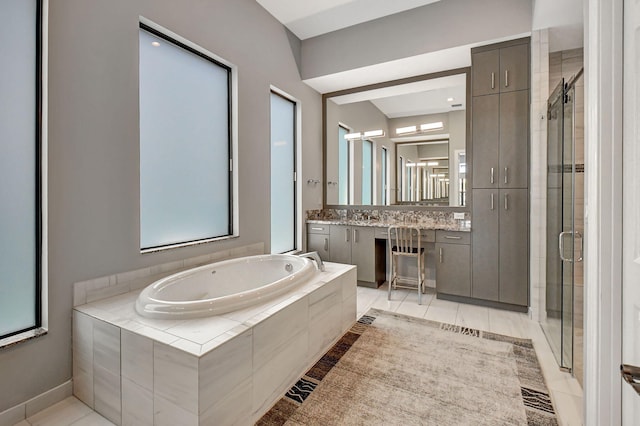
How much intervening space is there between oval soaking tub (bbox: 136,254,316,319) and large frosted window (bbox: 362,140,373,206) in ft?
6.25

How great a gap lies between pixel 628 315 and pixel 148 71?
3.00 metres

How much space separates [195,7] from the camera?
2.53m

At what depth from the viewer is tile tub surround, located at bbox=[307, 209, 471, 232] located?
351cm

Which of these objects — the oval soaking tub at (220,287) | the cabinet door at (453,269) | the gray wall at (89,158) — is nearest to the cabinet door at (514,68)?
the cabinet door at (453,269)

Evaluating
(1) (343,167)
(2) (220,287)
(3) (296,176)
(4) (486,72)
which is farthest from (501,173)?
(2) (220,287)

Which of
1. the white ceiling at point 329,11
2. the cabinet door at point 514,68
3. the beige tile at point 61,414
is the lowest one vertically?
the beige tile at point 61,414

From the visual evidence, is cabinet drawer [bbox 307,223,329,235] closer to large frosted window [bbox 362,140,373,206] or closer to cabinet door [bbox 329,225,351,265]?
cabinet door [bbox 329,225,351,265]

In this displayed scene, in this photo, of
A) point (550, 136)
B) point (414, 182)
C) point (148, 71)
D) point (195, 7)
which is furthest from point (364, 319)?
point (195, 7)

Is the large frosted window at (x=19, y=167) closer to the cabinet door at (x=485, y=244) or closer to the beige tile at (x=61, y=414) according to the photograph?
the beige tile at (x=61, y=414)

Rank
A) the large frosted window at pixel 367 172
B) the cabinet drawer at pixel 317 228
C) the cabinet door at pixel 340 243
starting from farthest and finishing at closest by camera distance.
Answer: the large frosted window at pixel 367 172 < the cabinet drawer at pixel 317 228 < the cabinet door at pixel 340 243

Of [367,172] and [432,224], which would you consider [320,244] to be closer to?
[367,172]

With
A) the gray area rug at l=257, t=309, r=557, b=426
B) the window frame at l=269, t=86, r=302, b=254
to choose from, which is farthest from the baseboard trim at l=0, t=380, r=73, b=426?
the window frame at l=269, t=86, r=302, b=254

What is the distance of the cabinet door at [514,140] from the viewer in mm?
2982

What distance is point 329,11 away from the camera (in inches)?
130
